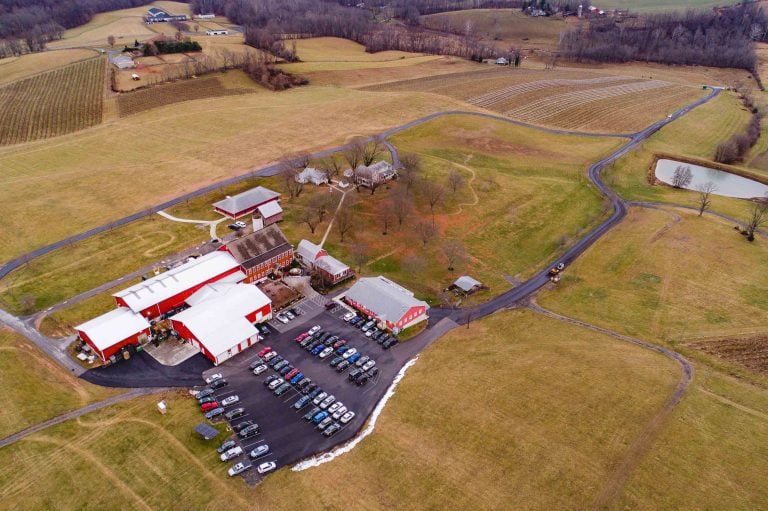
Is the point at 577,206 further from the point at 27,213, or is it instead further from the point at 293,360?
the point at 27,213

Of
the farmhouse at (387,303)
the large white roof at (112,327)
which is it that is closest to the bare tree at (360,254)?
the farmhouse at (387,303)

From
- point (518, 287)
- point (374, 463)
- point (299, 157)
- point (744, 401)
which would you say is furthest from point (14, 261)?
point (744, 401)

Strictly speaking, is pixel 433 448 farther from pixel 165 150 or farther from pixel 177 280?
pixel 165 150

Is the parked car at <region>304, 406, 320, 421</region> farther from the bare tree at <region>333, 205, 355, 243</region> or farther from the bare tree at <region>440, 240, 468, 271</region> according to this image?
the bare tree at <region>333, 205, 355, 243</region>

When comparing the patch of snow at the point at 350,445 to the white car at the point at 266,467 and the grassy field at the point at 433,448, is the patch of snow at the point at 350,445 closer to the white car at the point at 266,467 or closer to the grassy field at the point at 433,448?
the grassy field at the point at 433,448

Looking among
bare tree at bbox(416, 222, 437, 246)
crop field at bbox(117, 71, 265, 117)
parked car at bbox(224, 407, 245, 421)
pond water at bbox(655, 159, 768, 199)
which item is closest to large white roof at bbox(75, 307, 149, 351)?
parked car at bbox(224, 407, 245, 421)

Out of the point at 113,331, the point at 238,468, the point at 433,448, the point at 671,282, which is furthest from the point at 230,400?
the point at 671,282
